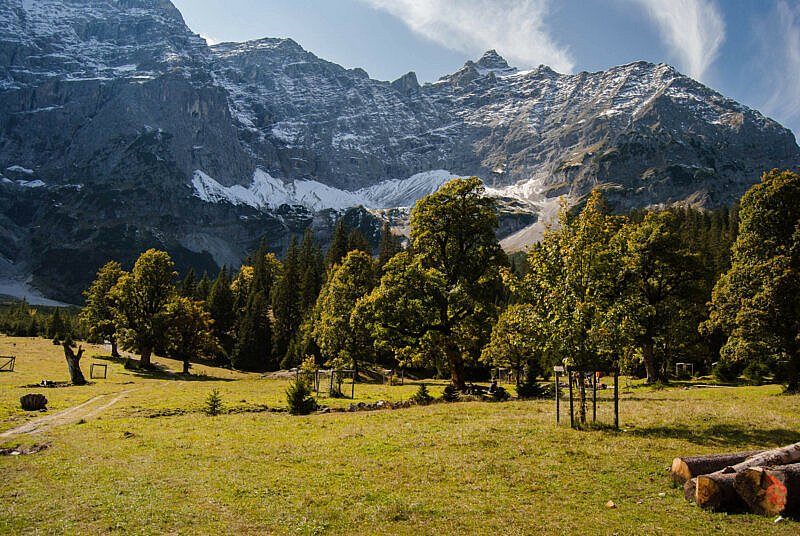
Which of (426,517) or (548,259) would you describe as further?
(548,259)

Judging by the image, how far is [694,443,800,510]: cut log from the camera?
1172 centimetres

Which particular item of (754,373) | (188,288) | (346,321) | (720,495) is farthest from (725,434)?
(188,288)

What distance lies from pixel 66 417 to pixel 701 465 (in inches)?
1209

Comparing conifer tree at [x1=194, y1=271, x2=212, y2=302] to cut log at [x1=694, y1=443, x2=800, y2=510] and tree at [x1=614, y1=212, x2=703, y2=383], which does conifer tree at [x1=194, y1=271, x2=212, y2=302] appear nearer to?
tree at [x1=614, y1=212, x2=703, y2=383]

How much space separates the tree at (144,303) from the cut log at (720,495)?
203ft

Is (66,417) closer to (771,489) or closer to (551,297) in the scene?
(551,297)

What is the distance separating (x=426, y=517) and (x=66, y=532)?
8.21 m

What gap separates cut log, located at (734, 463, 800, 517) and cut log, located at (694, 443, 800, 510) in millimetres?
249

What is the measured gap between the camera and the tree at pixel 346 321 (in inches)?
2168

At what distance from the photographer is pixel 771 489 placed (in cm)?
1120

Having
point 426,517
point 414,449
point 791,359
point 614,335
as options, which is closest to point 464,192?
point 614,335

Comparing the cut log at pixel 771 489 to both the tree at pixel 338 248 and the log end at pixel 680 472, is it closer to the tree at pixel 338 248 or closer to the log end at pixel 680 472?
the log end at pixel 680 472

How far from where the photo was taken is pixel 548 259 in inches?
880

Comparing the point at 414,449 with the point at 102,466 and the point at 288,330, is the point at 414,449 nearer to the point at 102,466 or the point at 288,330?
the point at 102,466
